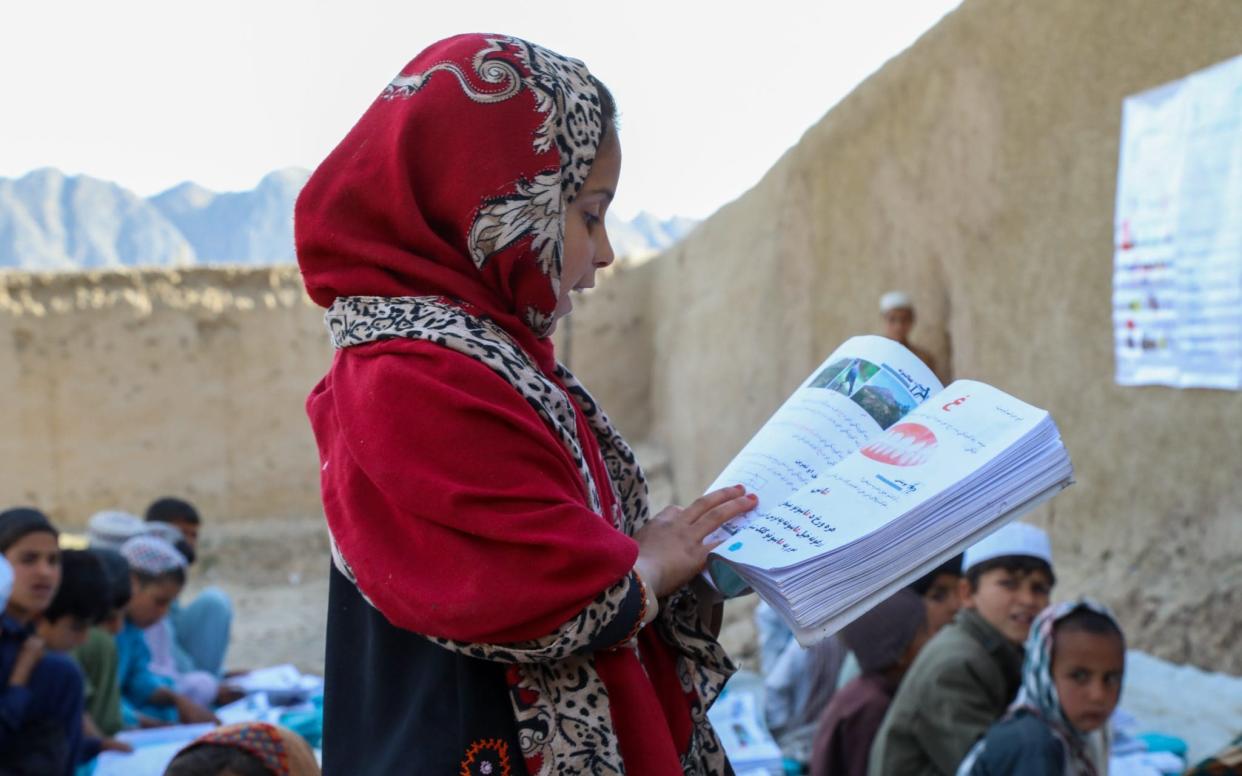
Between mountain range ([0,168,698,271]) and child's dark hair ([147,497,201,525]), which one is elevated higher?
mountain range ([0,168,698,271])

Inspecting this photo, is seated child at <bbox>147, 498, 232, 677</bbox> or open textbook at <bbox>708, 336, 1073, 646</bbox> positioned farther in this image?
seated child at <bbox>147, 498, 232, 677</bbox>

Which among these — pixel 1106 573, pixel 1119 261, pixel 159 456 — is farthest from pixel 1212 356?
pixel 159 456

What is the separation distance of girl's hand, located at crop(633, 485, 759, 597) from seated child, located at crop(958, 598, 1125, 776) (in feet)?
4.37

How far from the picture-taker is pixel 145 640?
175 inches

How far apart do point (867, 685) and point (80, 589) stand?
234 centimetres

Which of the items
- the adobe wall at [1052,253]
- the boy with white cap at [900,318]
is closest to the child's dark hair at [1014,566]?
the adobe wall at [1052,253]

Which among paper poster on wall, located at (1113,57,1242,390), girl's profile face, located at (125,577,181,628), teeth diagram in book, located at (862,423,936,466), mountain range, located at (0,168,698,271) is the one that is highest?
mountain range, located at (0,168,698,271)

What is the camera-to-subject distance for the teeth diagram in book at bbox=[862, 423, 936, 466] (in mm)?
1194

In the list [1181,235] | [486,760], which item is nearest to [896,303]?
[1181,235]

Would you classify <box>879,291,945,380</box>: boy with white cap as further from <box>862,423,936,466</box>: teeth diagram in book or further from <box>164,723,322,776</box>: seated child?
<box>862,423,936,466</box>: teeth diagram in book

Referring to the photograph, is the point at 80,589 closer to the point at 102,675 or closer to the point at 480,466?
the point at 102,675

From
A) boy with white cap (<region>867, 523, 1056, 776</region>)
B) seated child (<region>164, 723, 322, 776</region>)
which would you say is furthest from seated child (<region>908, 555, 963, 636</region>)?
seated child (<region>164, 723, 322, 776</region>)

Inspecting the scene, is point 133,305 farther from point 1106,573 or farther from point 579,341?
point 1106,573

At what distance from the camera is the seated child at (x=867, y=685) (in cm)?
301
